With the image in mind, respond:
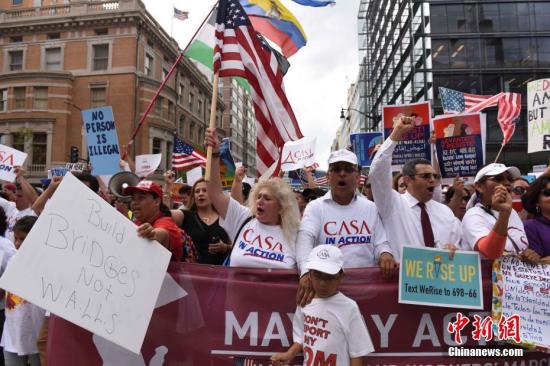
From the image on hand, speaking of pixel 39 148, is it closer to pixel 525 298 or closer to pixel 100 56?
pixel 100 56

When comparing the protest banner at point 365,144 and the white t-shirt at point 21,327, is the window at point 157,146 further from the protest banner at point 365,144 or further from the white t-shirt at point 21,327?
the white t-shirt at point 21,327

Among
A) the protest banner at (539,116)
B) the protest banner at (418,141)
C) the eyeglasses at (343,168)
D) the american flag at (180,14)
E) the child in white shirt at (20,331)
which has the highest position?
the american flag at (180,14)

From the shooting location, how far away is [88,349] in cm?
304

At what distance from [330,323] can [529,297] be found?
1.48 meters

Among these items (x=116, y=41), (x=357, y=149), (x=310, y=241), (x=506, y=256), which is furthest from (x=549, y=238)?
(x=116, y=41)

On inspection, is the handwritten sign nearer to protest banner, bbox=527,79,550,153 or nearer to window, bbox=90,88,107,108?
protest banner, bbox=527,79,550,153

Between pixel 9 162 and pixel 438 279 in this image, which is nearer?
pixel 438 279

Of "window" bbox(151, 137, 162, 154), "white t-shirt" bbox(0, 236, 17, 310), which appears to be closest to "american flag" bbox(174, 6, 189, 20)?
"white t-shirt" bbox(0, 236, 17, 310)

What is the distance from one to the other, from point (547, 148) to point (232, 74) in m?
4.49

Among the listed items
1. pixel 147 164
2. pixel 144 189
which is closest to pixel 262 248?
pixel 144 189

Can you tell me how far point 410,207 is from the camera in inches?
138

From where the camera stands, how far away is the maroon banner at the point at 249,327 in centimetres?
305

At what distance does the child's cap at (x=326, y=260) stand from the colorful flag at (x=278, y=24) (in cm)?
487

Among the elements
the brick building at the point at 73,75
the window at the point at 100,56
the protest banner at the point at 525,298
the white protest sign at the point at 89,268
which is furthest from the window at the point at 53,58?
the protest banner at the point at 525,298
